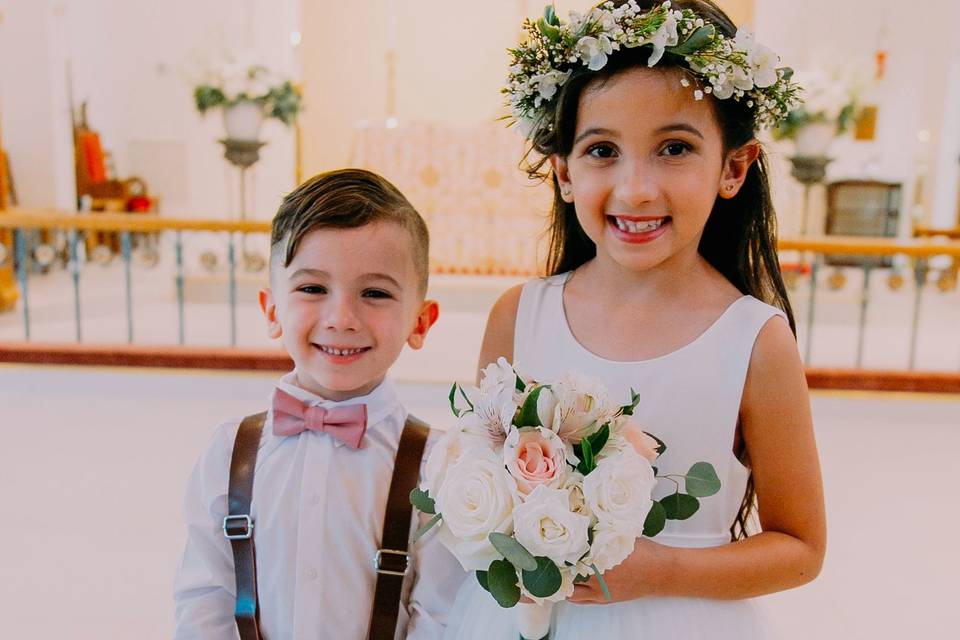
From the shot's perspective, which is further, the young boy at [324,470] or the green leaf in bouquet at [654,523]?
the young boy at [324,470]

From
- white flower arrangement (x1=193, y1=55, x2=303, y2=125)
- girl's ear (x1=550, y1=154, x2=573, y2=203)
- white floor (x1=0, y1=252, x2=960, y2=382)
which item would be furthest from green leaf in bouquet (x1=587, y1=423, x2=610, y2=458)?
white flower arrangement (x1=193, y1=55, x2=303, y2=125)

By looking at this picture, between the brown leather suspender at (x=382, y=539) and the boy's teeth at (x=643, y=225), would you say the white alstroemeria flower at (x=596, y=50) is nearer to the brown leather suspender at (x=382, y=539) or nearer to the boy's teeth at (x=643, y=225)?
the boy's teeth at (x=643, y=225)

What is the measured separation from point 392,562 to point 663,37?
0.99 metres

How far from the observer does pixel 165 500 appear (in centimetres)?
377

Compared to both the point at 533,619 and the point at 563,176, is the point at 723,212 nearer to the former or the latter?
the point at 563,176

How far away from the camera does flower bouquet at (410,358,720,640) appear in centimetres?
113

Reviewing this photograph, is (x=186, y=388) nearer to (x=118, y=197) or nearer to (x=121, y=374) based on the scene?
(x=121, y=374)

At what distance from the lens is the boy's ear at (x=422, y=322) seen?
1.69m

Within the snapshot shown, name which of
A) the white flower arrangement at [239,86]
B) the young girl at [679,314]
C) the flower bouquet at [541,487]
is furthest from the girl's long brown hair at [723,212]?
the white flower arrangement at [239,86]

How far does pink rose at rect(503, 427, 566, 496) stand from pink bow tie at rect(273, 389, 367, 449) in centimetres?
47

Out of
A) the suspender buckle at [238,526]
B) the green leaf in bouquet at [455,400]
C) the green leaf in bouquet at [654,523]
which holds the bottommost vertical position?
the suspender buckle at [238,526]

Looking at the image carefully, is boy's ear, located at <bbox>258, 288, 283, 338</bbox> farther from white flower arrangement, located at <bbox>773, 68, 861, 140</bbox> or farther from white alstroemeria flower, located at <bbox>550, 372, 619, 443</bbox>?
white flower arrangement, located at <bbox>773, 68, 861, 140</bbox>

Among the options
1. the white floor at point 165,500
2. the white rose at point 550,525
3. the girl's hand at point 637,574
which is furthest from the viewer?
the white floor at point 165,500

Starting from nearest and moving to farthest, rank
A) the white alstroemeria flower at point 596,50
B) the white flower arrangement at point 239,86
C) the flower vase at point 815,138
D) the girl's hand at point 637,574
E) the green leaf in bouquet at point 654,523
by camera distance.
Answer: the green leaf in bouquet at point 654,523
the girl's hand at point 637,574
the white alstroemeria flower at point 596,50
the white flower arrangement at point 239,86
the flower vase at point 815,138
